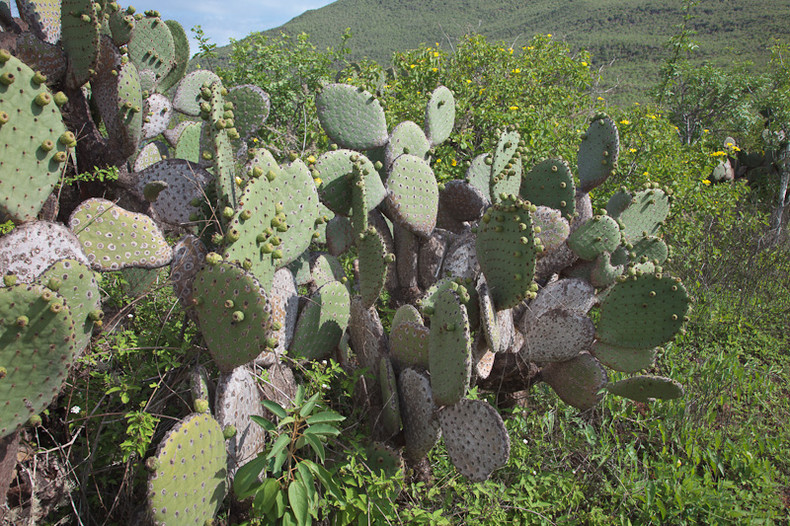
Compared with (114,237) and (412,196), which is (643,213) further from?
(114,237)

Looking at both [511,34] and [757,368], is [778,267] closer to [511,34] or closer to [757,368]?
[757,368]

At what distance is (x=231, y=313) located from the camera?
66.4 inches

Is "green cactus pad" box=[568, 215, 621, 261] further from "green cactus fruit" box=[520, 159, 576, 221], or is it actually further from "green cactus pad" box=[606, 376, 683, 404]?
"green cactus pad" box=[606, 376, 683, 404]

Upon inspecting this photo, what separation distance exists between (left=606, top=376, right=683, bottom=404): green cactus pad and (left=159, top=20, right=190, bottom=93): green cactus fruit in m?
3.12

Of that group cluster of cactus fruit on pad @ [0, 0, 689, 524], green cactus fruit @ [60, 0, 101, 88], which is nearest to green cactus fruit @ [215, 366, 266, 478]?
cluster of cactus fruit on pad @ [0, 0, 689, 524]

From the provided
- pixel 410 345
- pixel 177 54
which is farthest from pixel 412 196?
pixel 177 54

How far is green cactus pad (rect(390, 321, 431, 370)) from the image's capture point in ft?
7.23

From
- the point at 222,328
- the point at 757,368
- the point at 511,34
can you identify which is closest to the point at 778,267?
the point at 757,368

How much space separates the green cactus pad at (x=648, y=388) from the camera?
7.60ft

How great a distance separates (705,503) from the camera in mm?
2482

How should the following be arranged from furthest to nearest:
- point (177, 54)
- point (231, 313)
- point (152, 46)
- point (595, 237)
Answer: point (177, 54) < point (152, 46) < point (595, 237) < point (231, 313)

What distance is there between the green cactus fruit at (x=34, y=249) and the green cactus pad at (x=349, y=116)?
4.66 ft

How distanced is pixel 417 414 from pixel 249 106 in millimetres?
1627

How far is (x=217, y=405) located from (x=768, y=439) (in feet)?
9.92
